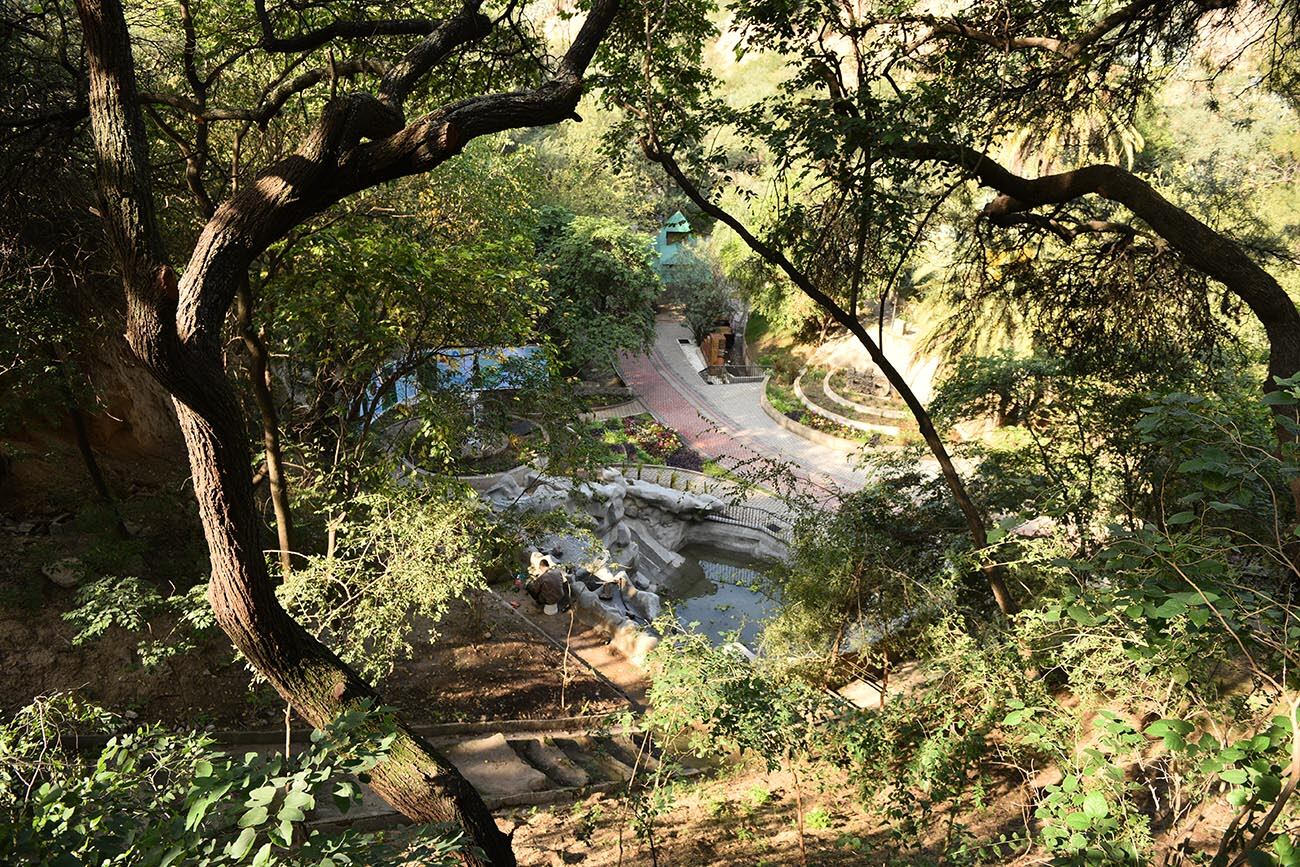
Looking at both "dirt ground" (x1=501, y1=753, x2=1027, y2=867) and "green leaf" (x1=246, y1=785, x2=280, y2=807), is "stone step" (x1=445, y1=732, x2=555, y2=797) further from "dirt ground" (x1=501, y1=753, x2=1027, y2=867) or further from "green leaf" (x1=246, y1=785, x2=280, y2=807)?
"green leaf" (x1=246, y1=785, x2=280, y2=807)

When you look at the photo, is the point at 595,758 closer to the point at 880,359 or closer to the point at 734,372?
the point at 880,359

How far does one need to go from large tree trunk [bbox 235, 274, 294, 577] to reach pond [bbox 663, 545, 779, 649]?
9.48 meters

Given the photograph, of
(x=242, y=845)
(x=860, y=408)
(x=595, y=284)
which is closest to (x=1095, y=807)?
(x=242, y=845)

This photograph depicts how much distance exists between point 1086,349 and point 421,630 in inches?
336

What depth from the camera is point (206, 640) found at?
8422mm

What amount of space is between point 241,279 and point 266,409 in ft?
12.3

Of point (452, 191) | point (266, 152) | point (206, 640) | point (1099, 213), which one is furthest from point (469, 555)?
point (452, 191)

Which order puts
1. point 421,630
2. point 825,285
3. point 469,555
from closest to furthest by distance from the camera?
point 469,555 < point 825,285 < point 421,630

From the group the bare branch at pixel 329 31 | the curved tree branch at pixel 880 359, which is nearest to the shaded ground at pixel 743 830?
the curved tree branch at pixel 880 359

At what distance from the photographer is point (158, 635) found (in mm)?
8180

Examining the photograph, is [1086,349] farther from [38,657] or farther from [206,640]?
[38,657]

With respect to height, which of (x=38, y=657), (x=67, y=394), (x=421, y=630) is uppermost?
(x=67, y=394)

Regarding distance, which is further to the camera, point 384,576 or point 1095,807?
point 384,576

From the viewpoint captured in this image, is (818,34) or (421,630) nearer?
(818,34)
